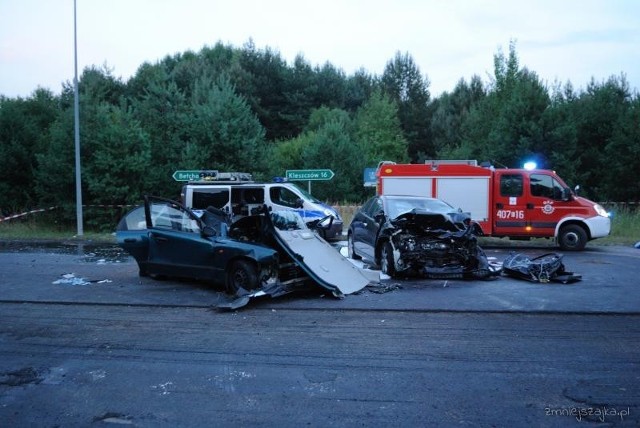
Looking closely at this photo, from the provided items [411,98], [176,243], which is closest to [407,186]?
[176,243]

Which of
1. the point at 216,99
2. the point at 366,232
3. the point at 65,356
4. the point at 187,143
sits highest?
the point at 216,99

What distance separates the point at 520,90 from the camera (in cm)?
3058

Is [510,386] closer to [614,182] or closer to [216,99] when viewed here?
[216,99]

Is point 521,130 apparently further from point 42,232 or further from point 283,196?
point 42,232

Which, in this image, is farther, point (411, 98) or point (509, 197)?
point (411, 98)

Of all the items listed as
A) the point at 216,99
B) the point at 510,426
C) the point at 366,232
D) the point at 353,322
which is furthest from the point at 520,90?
the point at 510,426

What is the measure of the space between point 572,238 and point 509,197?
1.98 m

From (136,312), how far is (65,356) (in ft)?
6.72

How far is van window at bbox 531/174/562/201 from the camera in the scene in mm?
15359

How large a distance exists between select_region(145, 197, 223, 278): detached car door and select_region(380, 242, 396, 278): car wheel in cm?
331

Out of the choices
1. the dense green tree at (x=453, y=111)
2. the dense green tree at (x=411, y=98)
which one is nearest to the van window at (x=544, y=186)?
the dense green tree at (x=453, y=111)

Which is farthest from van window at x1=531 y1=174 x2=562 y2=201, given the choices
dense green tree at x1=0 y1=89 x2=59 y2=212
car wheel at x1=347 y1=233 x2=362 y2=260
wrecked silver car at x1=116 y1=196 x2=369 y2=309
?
dense green tree at x1=0 y1=89 x2=59 y2=212

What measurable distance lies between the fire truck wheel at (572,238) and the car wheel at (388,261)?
688 cm

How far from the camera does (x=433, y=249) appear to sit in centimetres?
1025
